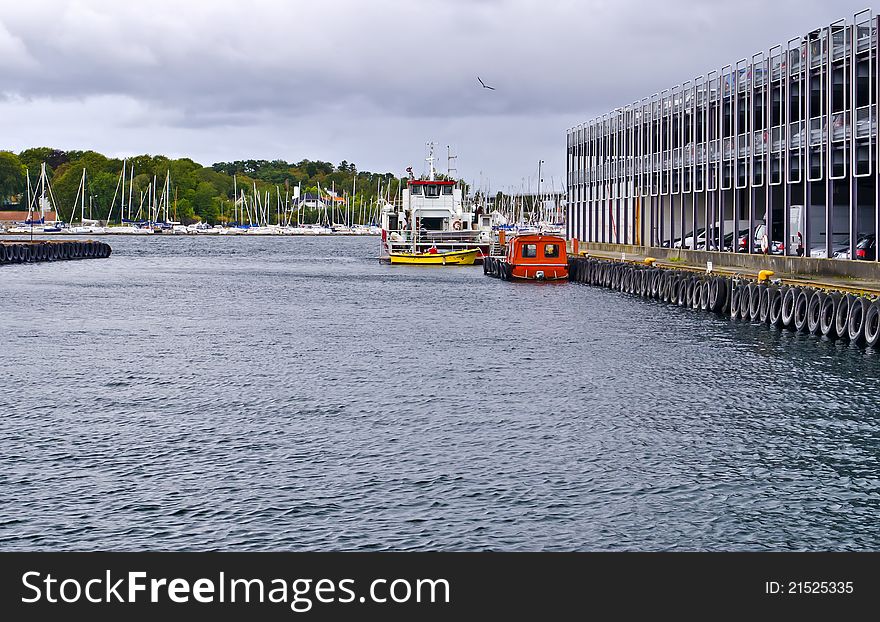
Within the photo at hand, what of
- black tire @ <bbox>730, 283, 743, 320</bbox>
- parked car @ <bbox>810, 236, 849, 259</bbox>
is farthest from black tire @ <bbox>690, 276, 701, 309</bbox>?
parked car @ <bbox>810, 236, 849, 259</bbox>

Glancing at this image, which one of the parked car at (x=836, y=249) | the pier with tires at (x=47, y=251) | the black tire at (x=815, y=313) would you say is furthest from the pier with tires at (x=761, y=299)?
the pier with tires at (x=47, y=251)

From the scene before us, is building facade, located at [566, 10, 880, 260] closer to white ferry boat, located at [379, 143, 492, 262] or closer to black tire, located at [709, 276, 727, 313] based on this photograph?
black tire, located at [709, 276, 727, 313]

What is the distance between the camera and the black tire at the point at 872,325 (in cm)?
4356

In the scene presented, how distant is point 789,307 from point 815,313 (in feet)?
9.48

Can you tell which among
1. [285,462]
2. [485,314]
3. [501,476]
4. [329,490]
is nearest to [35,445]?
[285,462]

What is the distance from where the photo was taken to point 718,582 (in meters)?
17.6

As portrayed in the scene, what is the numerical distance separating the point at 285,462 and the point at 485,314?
3857cm

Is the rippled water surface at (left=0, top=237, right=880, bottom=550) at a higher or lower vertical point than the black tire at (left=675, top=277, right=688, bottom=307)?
lower

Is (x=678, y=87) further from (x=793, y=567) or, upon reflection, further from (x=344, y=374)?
(x=793, y=567)

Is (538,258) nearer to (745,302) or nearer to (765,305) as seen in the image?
(745,302)

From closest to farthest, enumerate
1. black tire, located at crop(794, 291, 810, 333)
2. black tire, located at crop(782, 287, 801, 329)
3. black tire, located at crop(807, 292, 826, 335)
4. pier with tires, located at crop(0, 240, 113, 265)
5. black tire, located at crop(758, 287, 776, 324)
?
black tire, located at crop(807, 292, 826, 335) → black tire, located at crop(794, 291, 810, 333) → black tire, located at crop(782, 287, 801, 329) → black tire, located at crop(758, 287, 776, 324) → pier with tires, located at crop(0, 240, 113, 265)

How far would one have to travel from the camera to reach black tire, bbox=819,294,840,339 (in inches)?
1850

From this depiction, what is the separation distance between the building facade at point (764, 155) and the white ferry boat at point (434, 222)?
1332 centimetres

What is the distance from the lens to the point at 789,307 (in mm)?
51781
